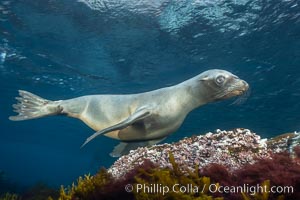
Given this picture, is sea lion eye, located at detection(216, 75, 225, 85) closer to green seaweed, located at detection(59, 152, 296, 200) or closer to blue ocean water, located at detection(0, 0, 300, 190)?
green seaweed, located at detection(59, 152, 296, 200)

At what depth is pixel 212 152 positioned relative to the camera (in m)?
4.36

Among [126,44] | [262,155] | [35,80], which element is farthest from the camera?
[35,80]

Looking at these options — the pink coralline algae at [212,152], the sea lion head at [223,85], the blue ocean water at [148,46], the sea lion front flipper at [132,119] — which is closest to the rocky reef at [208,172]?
the pink coralline algae at [212,152]

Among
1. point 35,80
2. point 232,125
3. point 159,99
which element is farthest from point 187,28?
point 232,125

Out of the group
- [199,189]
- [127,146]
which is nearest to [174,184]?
[199,189]

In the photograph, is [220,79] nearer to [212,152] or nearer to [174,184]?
[212,152]

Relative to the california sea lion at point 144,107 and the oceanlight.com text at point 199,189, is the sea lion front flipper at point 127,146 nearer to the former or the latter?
the california sea lion at point 144,107

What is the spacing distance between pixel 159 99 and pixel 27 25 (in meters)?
12.4

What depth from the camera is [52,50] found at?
18.2 m

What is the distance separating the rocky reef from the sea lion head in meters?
0.83

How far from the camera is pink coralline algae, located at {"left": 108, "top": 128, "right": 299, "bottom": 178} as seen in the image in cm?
420

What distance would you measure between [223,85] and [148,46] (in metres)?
12.4

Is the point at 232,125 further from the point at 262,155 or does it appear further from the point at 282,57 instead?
the point at 262,155

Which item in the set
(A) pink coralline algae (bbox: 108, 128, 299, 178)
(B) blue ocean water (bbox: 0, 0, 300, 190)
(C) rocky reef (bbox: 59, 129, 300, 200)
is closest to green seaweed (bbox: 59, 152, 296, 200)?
(C) rocky reef (bbox: 59, 129, 300, 200)
